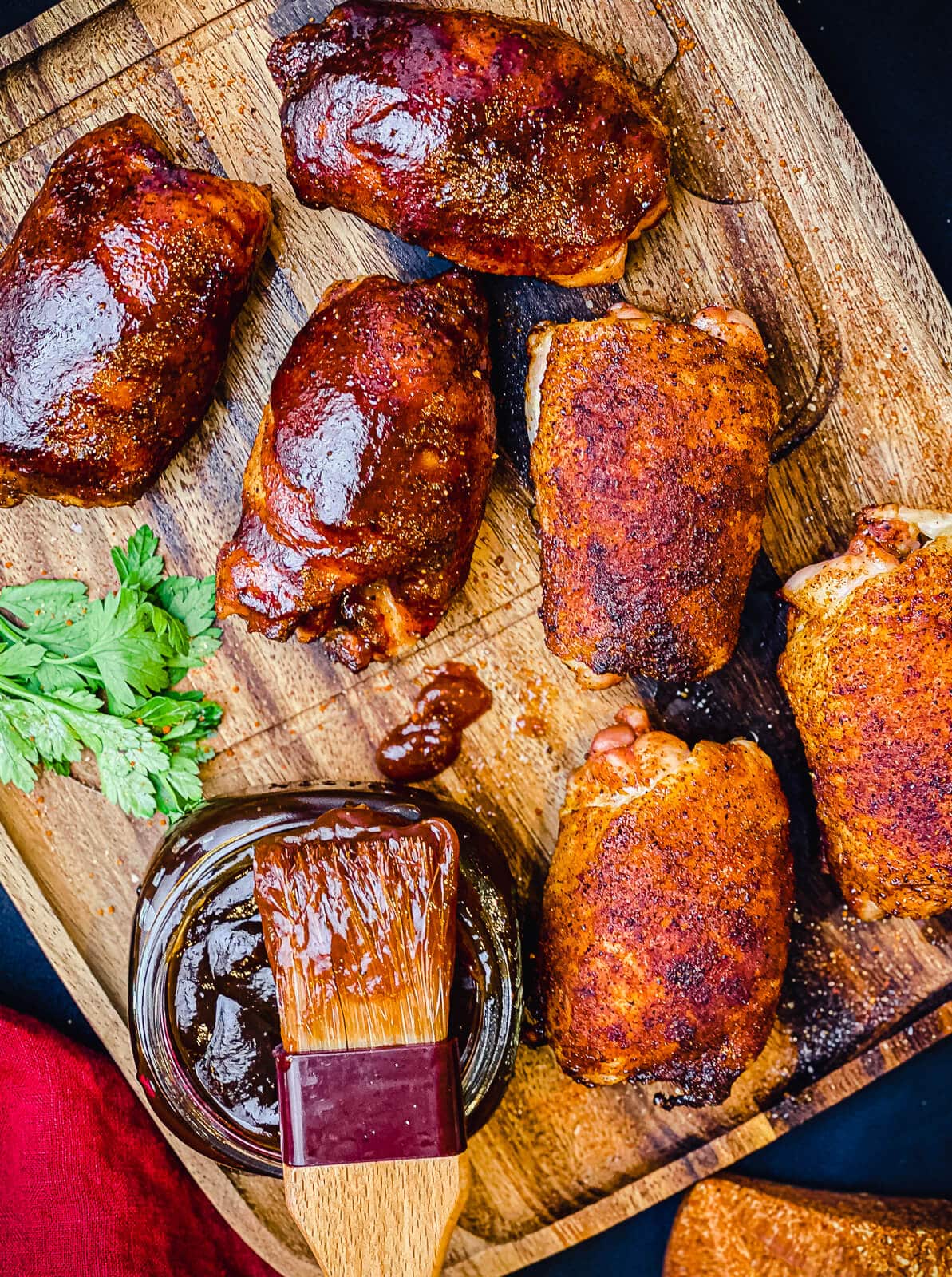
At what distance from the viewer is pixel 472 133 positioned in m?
2.13

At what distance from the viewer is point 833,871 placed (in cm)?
243

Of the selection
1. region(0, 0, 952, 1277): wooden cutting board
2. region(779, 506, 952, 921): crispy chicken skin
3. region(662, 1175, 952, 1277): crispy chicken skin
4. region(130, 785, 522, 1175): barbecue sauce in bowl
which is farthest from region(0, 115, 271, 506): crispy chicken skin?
region(662, 1175, 952, 1277): crispy chicken skin

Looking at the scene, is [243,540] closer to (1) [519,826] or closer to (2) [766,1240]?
(1) [519,826]

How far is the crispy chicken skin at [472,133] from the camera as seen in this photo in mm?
2123

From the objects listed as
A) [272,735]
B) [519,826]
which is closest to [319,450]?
[272,735]

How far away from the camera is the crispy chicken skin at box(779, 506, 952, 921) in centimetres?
216

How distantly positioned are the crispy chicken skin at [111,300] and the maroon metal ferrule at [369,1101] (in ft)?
4.34

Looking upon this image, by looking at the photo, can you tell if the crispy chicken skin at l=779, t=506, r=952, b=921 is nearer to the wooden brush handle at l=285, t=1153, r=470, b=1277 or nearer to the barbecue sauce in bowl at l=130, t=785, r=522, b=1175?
the barbecue sauce in bowl at l=130, t=785, r=522, b=1175

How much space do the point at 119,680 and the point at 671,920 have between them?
134 centimetres

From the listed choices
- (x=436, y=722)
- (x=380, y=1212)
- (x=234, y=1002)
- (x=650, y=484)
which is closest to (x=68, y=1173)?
(x=234, y=1002)

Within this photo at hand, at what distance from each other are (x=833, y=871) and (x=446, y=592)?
109 cm

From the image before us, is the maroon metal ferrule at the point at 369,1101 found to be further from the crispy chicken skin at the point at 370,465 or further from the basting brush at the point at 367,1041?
the crispy chicken skin at the point at 370,465

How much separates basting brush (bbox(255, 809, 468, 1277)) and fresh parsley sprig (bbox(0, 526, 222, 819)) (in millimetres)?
585

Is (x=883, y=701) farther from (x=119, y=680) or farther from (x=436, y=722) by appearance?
(x=119, y=680)
